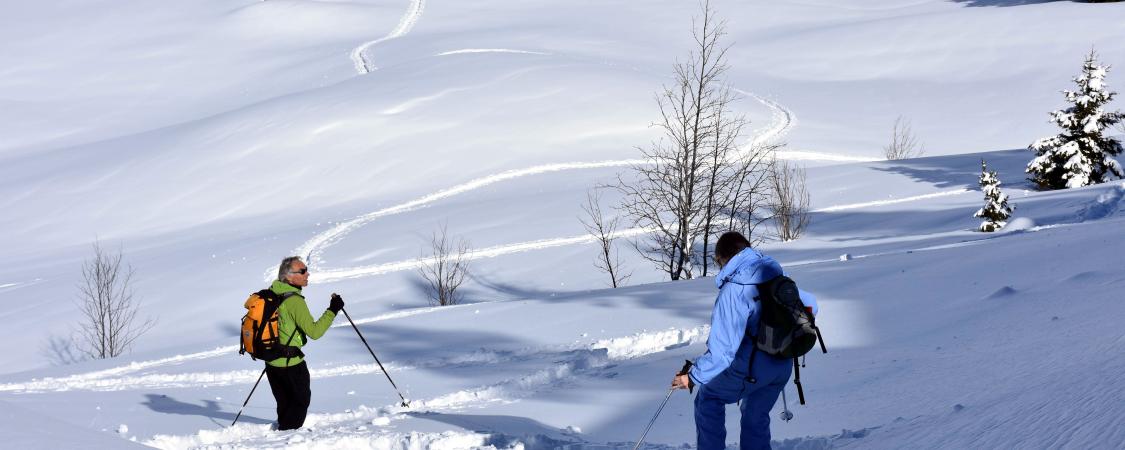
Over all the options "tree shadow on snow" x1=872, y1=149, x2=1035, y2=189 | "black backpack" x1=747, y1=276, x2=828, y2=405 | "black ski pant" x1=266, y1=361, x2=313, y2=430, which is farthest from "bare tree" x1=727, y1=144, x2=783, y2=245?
"black backpack" x1=747, y1=276, x2=828, y2=405

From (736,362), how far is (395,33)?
66433mm

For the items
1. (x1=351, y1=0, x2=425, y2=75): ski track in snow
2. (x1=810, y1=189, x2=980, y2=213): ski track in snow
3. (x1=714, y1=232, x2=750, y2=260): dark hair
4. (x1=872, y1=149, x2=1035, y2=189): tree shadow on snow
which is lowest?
(x1=714, y1=232, x2=750, y2=260): dark hair

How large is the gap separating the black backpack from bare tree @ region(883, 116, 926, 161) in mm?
37520

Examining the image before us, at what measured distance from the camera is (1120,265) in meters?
8.59

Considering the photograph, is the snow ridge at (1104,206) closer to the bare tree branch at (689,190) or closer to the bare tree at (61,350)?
the bare tree branch at (689,190)

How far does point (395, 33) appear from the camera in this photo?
69438 mm

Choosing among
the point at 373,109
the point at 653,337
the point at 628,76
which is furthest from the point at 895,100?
the point at 653,337

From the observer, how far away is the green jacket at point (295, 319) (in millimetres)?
7770

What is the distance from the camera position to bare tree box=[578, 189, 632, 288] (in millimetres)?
24125

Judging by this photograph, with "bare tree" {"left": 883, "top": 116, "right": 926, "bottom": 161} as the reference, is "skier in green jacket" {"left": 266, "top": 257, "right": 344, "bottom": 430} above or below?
below

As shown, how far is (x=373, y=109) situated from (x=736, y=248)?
39.9 metres

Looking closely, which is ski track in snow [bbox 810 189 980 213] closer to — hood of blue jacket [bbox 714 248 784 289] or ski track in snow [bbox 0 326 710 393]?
ski track in snow [bbox 0 326 710 393]

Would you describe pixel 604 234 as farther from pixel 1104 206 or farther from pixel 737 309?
pixel 737 309

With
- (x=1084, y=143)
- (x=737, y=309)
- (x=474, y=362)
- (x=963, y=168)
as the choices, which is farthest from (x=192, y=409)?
(x=963, y=168)
